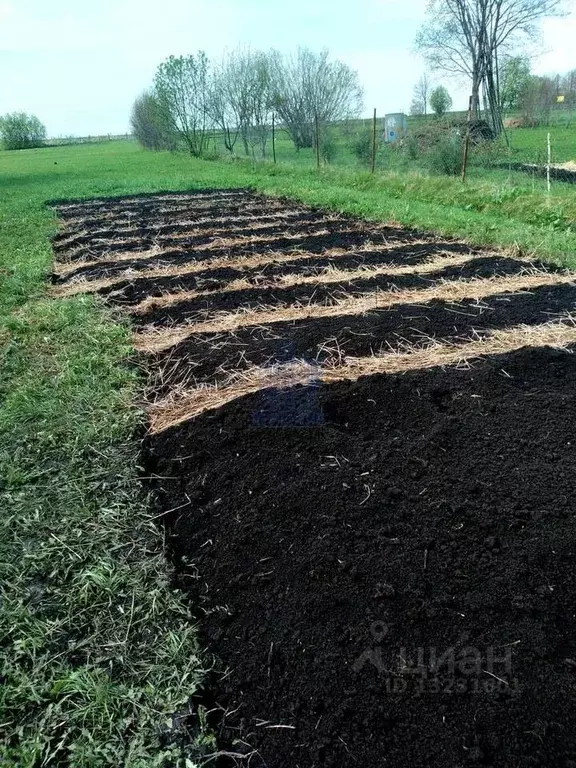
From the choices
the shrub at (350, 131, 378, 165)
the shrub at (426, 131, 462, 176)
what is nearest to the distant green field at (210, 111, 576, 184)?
the shrub at (350, 131, 378, 165)

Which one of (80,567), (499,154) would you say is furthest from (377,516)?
(499,154)

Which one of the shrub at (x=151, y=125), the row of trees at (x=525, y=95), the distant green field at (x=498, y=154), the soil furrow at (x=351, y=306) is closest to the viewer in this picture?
the soil furrow at (x=351, y=306)

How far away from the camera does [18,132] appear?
211 feet

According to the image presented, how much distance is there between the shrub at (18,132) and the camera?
6359 cm

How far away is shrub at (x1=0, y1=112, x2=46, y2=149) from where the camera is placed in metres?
63.6

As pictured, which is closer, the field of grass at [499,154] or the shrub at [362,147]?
the field of grass at [499,154]

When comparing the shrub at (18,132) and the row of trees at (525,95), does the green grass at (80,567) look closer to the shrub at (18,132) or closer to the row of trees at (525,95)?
the row of trees at (525,95)

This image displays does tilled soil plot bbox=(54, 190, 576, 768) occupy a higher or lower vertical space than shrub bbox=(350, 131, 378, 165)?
lower

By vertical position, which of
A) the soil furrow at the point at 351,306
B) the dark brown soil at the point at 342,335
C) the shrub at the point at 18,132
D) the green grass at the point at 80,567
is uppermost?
the shrub at the point at 18,132

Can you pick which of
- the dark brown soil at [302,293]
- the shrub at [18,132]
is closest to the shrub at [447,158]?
the dark brown soil at [302,293]

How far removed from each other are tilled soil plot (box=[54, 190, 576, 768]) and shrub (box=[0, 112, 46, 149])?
72.6 metres

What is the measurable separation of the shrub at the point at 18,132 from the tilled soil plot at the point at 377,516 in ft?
238

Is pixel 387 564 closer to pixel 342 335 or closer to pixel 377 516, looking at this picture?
pixel 377 516

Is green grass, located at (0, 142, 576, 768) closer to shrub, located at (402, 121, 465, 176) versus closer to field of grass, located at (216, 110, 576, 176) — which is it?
field of grass, located at (216, 110, 576, 176)
